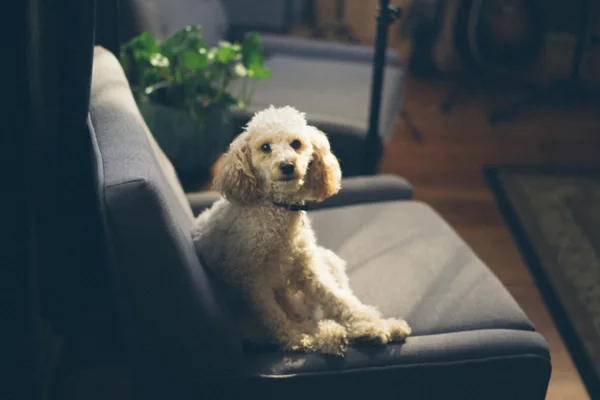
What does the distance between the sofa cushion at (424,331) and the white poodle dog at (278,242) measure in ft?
0.16

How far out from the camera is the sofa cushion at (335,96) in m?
2.43

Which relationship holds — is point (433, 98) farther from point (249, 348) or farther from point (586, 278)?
point (249, 348)

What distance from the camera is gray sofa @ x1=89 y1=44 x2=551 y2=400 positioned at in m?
1.25

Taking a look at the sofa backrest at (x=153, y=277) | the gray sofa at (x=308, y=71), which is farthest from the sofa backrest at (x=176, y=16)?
the sofa backrest at (x=153, y=277)

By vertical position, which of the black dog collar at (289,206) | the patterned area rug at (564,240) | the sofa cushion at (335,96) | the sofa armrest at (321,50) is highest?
the black dog collar at (289,206)

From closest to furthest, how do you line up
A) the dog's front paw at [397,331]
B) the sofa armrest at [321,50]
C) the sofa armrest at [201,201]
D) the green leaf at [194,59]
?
1. the dog's front paw at [397,331]
2. the sofa armrest at [201,201]
3. the green leaf at [194,59]
4. the sofa armrest at [321,50]

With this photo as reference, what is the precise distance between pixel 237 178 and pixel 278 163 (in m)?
0.08

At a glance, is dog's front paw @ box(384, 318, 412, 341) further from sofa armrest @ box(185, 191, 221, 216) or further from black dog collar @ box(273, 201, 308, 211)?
sofa armrest @ box(185, 191, 221, 216)

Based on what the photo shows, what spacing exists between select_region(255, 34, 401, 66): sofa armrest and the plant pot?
3.35 feet

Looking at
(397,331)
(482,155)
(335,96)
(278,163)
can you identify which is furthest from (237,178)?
(482,155)

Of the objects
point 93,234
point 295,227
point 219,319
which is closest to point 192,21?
point 93,234

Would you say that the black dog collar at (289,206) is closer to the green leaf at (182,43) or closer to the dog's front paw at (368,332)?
the dog's front paw at (368,332)

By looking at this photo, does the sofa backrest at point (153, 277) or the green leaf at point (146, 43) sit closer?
the sofa backrest at point (153, 277)

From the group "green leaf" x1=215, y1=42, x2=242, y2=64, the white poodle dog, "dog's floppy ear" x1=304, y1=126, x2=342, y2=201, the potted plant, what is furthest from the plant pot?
"dog's floppy ear" x1=304, y1=126, x2=342, y2=201
